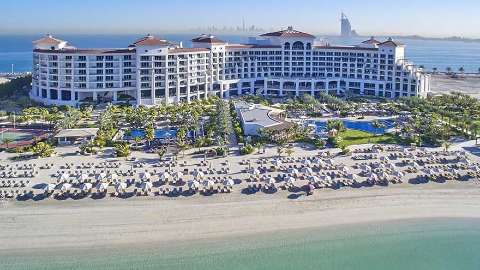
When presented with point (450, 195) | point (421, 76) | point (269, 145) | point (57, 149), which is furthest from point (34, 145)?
point (421, 76)

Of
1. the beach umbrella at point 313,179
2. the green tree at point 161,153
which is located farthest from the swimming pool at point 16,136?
the beach umbrella at point 313,179

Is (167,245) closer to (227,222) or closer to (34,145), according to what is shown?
(227,222)

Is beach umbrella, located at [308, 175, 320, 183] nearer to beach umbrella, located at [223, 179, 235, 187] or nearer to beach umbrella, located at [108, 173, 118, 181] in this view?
beach umbrella, located at [223, 179, 235, 187]

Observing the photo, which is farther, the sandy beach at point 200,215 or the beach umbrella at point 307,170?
the beach umbrella at point 307,170

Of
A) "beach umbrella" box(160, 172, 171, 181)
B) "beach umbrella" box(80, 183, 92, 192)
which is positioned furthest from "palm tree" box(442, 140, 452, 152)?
"beach umbrella" box(80, 183, 92, 192)

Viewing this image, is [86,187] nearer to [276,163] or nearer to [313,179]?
[276,163]

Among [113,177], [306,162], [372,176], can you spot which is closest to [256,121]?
[306,162]

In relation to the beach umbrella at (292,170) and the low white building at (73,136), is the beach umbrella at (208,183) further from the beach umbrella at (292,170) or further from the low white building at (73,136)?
the low white building at (73,136)
